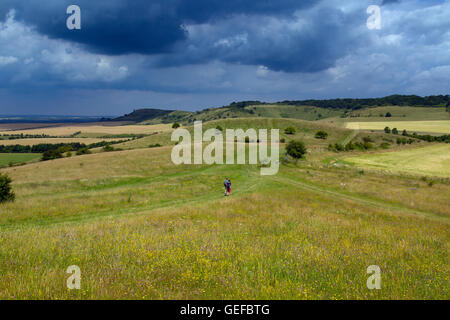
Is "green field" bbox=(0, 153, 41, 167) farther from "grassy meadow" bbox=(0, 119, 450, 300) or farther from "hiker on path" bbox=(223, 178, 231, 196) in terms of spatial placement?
"hiker on path" bbox=(223, 178, 231, 196)

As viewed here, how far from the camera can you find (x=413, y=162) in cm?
5803

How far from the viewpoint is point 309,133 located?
115562 millimetres

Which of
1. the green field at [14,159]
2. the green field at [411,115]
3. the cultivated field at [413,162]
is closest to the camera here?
the cultivated field at [413,162]

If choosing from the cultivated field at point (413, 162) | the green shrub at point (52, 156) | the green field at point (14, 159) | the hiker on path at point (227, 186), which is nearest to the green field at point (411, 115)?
the cultivated field at point (413, 162)

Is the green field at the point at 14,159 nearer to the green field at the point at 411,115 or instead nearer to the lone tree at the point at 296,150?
the lone tree at the point at 296,150

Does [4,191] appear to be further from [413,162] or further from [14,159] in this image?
[14,159]

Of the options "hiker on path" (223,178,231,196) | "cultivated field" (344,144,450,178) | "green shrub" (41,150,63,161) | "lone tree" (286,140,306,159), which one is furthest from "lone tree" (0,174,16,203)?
"green shrub" (41,150,63,161)

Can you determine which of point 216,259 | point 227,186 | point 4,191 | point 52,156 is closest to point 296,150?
point 227,186

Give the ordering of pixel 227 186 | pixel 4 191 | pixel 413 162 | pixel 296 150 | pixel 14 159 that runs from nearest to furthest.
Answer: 1. pixel 4 191
2. pixel 227 186
3. pixel 296 150
4. pixel 413 162
5. pixel 14 159

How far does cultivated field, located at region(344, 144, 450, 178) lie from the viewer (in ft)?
164

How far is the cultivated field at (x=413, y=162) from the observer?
5012cm

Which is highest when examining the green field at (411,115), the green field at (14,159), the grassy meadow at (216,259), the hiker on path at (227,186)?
the green field at (411,115)
